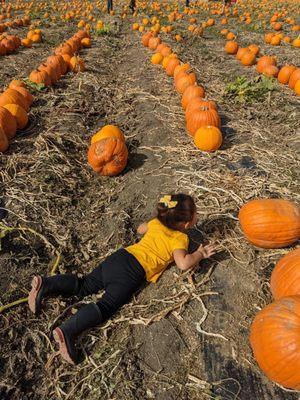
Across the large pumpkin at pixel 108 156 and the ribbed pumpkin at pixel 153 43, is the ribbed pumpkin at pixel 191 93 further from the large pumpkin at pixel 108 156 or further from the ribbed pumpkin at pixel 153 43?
the ribbed pumpkin at pixel 153 43

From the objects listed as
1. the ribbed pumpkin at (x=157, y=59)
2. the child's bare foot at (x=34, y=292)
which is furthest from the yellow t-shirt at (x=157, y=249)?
the ribbed pumpkin at (x=157, y=59)

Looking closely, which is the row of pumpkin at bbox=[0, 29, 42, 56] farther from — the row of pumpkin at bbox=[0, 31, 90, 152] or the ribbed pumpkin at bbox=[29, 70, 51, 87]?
the ribbed pumpkin at bbox=[29, 70, 51, 87]

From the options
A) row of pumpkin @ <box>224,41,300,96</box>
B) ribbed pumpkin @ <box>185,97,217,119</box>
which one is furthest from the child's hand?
row of pumpkin @ <box>224,41,300,96</box>

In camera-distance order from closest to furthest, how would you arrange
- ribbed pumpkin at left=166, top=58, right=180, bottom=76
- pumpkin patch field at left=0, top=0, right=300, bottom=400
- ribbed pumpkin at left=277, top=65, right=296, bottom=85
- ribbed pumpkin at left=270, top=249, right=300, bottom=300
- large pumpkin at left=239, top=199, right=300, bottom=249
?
pumpkin patch field at left=0, top=0, right=300, bottom=400
ribbed pumpkin at left=270, top=249, right=300, bottom=300
large pumpkin at left=239, top=199, right=300, bottom=249
ribbed pumpkin at left=277, top=65, right=296, bottom=85
ribbed pumpkin at left=166, top=58, right=180, bottom=76

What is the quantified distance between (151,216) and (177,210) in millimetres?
1263

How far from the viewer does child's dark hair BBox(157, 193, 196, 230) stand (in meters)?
3.79

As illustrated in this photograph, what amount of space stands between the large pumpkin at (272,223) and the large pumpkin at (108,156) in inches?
95.5

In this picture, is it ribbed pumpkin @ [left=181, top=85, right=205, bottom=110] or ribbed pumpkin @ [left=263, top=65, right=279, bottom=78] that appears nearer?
ribbed pumpkin @ [left=181, top=85, right=205, bottom=110]

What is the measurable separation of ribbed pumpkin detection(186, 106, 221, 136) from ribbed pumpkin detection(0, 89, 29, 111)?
3.50 metres

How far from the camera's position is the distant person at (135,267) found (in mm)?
3705

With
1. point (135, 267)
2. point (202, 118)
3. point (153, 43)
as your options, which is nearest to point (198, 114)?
point (202, 118)

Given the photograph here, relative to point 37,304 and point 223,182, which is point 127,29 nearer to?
point 223,182

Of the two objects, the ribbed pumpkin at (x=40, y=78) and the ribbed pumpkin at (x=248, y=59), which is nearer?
the ribbed pumpkin at (x=40, y=78)

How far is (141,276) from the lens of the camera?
3840 millimetres
